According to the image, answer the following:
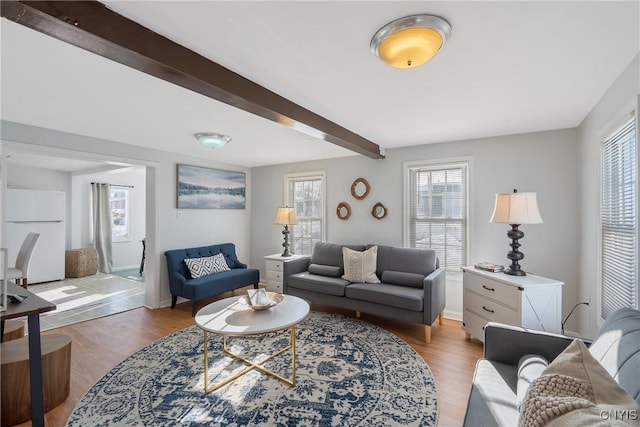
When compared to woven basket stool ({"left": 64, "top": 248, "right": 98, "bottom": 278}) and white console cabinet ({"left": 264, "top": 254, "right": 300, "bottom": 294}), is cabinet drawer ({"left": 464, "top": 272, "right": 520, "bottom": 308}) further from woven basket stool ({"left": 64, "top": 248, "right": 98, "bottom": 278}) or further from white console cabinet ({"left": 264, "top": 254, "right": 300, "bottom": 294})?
woven basket stool ({"left": 64, "top": 248, "right": 98, "bottom": 278})

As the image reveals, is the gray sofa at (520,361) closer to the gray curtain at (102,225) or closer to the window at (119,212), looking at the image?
the gray curtain at (102,225)

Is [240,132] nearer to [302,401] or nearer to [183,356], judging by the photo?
[183,356]

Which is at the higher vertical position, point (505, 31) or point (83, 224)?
point (505, 31)

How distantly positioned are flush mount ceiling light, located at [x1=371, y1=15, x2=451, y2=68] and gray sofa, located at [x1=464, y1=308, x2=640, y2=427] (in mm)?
1463

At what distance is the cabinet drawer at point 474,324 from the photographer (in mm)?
A: 2815

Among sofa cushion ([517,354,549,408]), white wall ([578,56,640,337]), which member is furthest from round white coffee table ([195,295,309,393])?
white wall ([578,56,640,337])

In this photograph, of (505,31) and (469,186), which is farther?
(469,186)

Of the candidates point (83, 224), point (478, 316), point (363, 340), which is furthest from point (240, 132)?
point (83, 224)

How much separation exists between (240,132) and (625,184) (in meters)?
3.23

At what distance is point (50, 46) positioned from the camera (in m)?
1.50

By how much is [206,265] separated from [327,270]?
1.77 metres

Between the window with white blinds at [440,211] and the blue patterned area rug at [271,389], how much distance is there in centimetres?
139

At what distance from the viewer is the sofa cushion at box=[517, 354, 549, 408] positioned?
1.31m

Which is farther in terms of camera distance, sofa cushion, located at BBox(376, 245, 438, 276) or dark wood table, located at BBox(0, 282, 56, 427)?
sofa cushion, located at BBox(376, 245, 438, 276)
